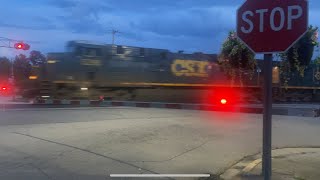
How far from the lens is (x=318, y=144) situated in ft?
40.2

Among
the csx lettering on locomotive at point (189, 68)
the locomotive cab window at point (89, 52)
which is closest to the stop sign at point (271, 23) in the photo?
the locomotive cab window at point (89, 52)

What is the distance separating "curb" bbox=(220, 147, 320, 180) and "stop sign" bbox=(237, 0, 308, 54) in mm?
2761

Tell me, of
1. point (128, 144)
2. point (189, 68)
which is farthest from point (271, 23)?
point (189, 68)

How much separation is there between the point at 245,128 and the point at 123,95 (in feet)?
52.5

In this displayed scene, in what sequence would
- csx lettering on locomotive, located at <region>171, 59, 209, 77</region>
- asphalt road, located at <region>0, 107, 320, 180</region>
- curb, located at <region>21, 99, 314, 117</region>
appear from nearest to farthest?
asphalt road, located at <region>0, 107, 320, 180</region> → curb, located at <region>21, 99, 314, 117</region> → csx lettering on locomotive, located at <region>171, 59, 209, 77</region>

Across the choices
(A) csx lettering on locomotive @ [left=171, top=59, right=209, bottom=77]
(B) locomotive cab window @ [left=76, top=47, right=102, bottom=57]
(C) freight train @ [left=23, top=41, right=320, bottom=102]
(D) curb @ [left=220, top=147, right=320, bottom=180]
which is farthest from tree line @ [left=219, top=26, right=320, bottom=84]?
(A) csx lettering on locomotive @ [left=171, top=59, right=209, bottom=77]

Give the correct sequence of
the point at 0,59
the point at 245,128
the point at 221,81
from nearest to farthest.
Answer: the point at 245,128
the point at 221,81
the point at 0,59

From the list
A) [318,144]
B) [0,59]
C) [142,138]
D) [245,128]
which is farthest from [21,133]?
[0,59]

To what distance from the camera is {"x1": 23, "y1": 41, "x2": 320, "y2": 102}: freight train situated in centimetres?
2942

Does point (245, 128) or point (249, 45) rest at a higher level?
point (249, 45)

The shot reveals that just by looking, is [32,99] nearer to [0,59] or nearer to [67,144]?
[67,144]

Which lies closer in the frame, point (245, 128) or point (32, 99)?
point (245, 128)

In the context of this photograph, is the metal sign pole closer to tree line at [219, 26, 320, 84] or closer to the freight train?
tree line at [219, 26, 320, 84]

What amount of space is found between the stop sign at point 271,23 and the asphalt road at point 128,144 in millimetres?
3303
